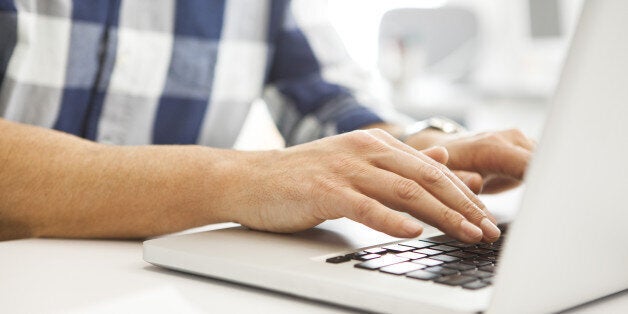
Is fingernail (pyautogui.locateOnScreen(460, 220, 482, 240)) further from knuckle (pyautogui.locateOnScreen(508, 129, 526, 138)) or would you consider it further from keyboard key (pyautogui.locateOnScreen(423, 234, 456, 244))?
knuckle (pyautogui.locateOnScreen(508, 129, 526, 138))

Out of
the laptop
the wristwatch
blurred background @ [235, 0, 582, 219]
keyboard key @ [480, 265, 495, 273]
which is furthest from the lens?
blurred background @ [235, 0, 582, 219]

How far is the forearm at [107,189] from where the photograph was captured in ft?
2.08

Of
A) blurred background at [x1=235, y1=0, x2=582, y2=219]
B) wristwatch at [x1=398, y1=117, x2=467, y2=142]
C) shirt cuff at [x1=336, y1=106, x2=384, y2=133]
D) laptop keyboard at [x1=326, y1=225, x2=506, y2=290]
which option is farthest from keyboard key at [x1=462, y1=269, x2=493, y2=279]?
blurred background at [x1=235, y1=0, x2=582, y2=219]

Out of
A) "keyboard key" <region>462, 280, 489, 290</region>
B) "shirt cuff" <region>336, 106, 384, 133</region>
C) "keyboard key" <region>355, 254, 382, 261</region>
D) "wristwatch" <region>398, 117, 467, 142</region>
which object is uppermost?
"shirt cuff" <region>336, 106, 384, 133</region>

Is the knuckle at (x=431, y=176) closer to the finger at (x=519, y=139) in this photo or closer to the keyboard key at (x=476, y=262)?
the keyboard key at (x=476, y=262)

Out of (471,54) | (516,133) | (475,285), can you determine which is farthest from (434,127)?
(471,54)

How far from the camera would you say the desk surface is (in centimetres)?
43

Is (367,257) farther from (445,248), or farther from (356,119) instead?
(356,119)

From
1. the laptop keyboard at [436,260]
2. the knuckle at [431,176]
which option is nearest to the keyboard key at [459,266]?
the laptop keyboard at [436,260]

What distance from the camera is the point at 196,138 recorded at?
1.23m

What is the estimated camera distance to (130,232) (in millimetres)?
637

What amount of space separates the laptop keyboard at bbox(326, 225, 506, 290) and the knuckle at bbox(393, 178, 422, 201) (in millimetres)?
36

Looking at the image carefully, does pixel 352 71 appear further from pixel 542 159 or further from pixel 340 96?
pixel 542 159

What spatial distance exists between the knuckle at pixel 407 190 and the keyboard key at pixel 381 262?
73 mm
